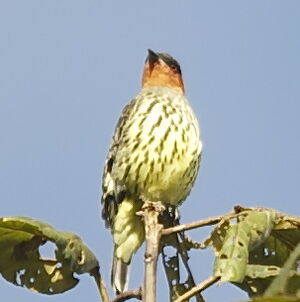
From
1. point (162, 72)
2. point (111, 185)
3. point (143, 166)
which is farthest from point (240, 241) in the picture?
point (162, 72)

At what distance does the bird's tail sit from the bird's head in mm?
2224

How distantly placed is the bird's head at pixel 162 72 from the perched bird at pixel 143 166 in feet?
3.29

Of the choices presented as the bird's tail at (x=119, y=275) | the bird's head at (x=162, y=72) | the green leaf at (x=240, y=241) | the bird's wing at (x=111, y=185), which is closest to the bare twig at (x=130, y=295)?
the green leaf at (x=240, y=241)

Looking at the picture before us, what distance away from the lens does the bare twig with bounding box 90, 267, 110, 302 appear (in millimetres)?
3294

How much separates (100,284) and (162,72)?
5.38 meters

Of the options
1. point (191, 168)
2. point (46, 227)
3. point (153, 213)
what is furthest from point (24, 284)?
point (191, 168)

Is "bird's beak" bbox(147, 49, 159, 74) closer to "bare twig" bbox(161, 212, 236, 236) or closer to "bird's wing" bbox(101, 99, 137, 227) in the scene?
"bird's wing" bbox(101, 99, 137, 227)

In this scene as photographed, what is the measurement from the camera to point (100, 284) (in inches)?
136

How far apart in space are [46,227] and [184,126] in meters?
3.42

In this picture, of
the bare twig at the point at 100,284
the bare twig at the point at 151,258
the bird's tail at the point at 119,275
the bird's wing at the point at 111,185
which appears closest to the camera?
the bare twig at the point at 151,258

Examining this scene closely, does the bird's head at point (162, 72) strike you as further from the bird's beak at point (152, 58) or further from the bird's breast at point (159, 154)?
the bird's breast at point (159, 154)

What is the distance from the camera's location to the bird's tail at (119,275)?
6707mm

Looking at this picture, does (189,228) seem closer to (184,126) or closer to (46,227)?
(46,227)

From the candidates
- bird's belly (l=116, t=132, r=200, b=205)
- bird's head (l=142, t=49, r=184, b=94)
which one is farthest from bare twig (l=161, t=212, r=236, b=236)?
bird's head (l=142, t=49, r=184, b=94)
